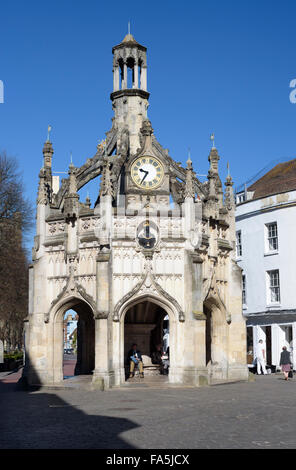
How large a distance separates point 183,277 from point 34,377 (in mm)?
7943

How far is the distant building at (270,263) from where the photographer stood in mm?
41969

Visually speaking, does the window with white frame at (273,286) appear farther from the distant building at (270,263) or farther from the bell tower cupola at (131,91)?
the bell tower cupola at (131,91)

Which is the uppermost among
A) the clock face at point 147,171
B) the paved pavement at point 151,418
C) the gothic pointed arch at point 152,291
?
the clock face at point 147,171

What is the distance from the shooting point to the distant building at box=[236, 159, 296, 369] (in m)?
42.0

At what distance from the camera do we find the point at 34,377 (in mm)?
29453

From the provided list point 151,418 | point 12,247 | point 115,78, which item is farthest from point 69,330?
point 151,418

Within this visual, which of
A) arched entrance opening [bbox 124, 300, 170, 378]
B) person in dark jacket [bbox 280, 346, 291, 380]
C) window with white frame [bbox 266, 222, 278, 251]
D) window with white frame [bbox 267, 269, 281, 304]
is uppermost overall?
window with white frame [bbox 266, 222, 278, 251]

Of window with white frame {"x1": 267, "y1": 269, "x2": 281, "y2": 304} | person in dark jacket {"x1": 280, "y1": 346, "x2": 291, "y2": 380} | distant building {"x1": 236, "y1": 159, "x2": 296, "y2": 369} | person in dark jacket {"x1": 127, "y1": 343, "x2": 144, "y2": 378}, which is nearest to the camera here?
person in dark jacket {"x1": 127, "y1": 343, "x2": 144, "y2": 378}

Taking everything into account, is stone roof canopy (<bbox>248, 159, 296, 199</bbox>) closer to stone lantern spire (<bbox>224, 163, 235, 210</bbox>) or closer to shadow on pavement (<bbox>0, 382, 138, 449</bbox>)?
stone lantern spire (<bbox>224, 163, 235, 210</bbox>)

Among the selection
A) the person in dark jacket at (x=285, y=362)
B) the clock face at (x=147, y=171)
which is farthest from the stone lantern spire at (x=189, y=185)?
the person in dark jacket at (x=285, y=362)

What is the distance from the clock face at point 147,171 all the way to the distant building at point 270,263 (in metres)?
14.2

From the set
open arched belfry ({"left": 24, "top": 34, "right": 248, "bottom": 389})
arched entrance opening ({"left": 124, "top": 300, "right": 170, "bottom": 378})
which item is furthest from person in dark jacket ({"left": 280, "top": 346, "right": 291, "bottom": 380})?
arched entrance opening ({"left": 124, "top": 300, "right": 170, "bottom": 378})

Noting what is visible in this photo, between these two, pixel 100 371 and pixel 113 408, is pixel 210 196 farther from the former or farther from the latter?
pixel 113 408
